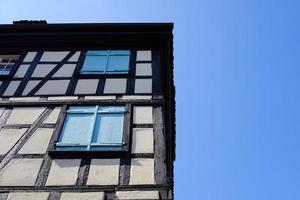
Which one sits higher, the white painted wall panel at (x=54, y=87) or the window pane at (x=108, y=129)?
the white painted wall panel at (x=54, y=87)

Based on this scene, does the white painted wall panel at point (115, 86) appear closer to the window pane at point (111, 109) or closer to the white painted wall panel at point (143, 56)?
the window pane at point (111, 109)

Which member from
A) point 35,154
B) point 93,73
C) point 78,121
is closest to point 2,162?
point 35,154

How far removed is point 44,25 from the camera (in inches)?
379

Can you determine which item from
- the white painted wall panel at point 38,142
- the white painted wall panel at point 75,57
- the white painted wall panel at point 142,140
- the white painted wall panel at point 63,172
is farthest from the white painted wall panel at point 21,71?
the white painted wall panel at point 142,140

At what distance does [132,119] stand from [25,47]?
168 inches

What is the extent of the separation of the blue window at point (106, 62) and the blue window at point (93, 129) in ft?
4.67

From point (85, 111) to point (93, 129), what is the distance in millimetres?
612

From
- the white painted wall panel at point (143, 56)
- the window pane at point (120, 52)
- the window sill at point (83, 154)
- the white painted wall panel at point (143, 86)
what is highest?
the window pane at point (120, 52)

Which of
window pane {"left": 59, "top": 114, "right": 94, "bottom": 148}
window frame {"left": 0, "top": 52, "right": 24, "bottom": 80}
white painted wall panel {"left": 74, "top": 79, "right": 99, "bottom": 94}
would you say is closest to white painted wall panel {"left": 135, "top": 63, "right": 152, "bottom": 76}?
white painted wall panel {"left": 74, "top": 79, "right": 99, "bottom": 94}

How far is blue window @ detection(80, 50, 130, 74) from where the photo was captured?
8.11m

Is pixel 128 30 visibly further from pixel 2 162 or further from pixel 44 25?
pixel 2 162

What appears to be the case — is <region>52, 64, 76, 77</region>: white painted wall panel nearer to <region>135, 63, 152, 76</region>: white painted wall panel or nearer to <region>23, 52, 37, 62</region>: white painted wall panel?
<region>23, 52, 37, 62</region>: white painted wall panel

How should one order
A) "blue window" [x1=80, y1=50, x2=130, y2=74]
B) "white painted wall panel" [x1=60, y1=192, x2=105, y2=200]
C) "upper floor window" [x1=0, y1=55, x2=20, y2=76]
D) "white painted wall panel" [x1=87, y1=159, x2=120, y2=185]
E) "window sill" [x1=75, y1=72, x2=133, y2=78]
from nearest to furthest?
"white painted wall panel" [x1=60, y1=192, x2=105, y2=200]
"white painted wall panel" [x1=87, y1=159, x2=120, y2=185]
"window sill" [x1=75, y1=72, x2=133, y2=78]
"blue window" [x1=80, y1=50, x2=130, y2=74]
"upper floor window" [x1=0, y1=55, x2=20, y2=76]

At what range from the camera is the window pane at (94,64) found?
322 inches
